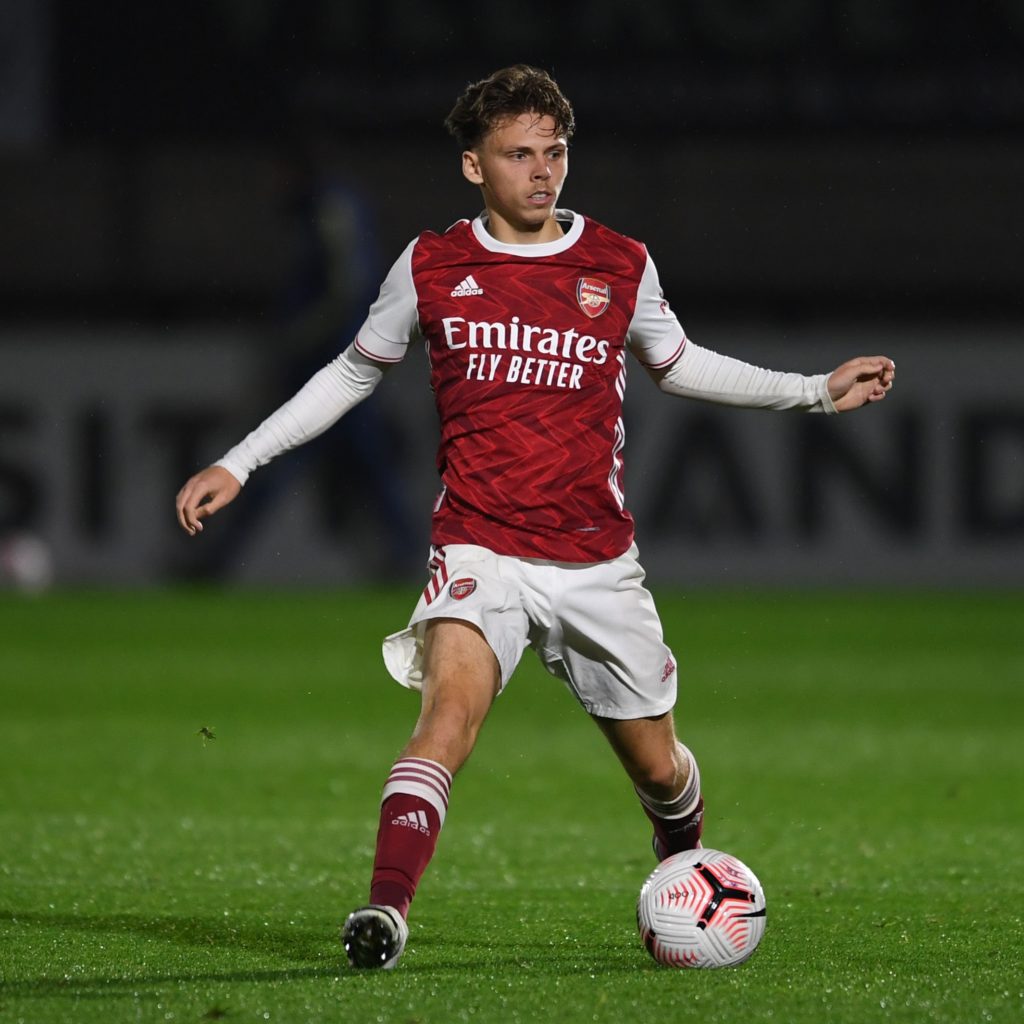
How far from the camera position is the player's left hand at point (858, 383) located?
15.4ft

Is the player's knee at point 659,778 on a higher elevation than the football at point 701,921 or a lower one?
higher

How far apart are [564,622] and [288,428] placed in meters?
0.71

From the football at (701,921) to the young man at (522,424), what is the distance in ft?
1.39

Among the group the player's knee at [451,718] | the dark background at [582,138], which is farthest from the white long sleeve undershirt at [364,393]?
the dark background at [582,138]

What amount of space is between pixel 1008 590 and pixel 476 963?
1051 centimetres

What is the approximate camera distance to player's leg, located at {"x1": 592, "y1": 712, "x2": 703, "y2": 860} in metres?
4.58

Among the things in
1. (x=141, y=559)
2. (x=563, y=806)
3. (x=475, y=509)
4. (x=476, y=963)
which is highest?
(x=475, y=509)

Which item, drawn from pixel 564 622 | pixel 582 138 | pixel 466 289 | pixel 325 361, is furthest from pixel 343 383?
pixel 582 138

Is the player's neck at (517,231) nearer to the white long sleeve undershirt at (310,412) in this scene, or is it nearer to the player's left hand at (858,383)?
the white long sleeve undershirt at (310,412)

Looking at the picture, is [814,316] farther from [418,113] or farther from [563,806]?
[563,806]

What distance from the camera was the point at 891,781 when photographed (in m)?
7.32

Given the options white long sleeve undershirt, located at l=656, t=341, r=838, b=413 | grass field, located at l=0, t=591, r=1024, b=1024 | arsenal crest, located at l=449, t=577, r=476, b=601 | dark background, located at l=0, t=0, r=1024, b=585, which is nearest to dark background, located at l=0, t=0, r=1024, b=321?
dark background, located at l=0, t=0, r=1024, b=585

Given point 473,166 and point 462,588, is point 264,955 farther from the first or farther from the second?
point 473,166

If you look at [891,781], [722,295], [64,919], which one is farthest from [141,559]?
[64,919]
